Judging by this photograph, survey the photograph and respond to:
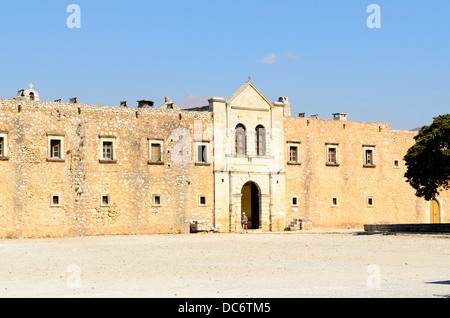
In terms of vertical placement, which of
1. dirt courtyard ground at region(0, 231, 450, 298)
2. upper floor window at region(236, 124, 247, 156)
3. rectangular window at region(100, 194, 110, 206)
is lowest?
dirt courtyard ground at region(0, 231, 450, 298)

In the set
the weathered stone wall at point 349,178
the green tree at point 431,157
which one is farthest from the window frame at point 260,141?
the green tree at point 431,157

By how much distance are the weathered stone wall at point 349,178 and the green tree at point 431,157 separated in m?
9.28

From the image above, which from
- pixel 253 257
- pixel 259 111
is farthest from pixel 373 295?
pixel 259 111

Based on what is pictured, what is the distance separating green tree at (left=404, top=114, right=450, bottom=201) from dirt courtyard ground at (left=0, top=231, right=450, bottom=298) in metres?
7.28

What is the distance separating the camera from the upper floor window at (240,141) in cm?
4350

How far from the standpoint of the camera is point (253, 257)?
75.4 feet

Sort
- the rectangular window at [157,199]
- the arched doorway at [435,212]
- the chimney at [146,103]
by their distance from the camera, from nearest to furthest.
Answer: the rectangular window at [157,199], the chimney at [146,103], the arched doorway at [435,212]

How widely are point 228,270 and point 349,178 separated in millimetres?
30527

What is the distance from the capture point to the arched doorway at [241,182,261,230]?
147 ft

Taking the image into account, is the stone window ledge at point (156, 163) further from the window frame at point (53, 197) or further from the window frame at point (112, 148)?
the window frame at point (53, 197)

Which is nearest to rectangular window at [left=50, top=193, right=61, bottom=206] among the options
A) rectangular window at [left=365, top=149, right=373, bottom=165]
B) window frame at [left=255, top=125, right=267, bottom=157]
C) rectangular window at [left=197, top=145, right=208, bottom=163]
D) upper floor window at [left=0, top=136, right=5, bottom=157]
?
upper floor window at [left=0, top=136, right=5, bottom=157]

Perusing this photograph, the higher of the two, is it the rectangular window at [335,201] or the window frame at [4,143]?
the window frame at [4,143]

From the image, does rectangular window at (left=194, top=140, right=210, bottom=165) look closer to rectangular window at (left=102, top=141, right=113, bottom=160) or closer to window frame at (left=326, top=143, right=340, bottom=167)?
rectangular window at (left=102, top=141, right=113, bottom=160)

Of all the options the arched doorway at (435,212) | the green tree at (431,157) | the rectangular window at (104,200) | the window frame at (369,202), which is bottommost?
the arched doorway at (435,212)
